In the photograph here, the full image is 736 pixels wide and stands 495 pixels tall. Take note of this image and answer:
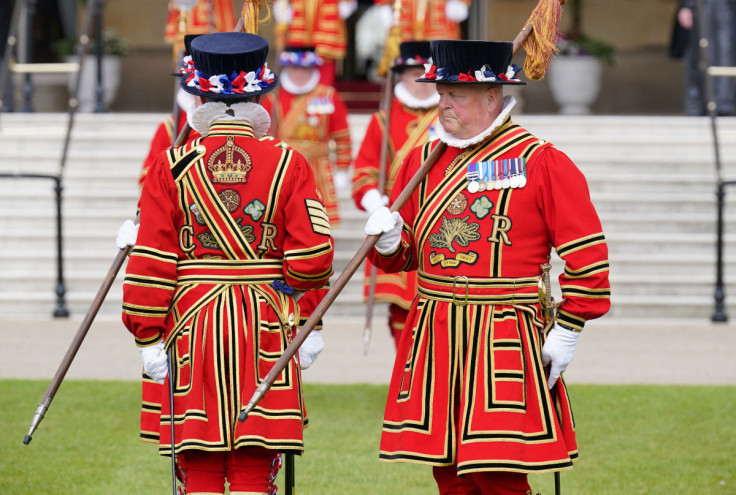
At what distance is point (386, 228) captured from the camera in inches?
182

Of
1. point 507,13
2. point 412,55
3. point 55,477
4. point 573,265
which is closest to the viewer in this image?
point 573,265

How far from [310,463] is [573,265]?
8.77 ft

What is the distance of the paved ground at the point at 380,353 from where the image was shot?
8.70 metres

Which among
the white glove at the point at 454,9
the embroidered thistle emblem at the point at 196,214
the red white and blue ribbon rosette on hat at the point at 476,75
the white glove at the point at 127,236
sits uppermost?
the white glove at the point at 454,9

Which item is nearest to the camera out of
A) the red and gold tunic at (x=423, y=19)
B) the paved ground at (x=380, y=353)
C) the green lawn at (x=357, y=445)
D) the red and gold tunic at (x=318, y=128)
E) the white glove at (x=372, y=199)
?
the green lawn at (x=357, y=445)

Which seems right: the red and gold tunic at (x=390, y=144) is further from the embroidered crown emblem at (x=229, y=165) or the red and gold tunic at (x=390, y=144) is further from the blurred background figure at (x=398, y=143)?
the embroidered crown emblem at (x=229, y=165)

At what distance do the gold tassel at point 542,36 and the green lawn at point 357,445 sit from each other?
2.34 meters

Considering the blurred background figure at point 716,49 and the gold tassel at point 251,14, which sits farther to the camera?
the blurred background figure at point 716,49

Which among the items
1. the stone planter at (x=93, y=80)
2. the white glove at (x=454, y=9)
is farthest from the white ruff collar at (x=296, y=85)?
the stone planter at (x=93, y=80)

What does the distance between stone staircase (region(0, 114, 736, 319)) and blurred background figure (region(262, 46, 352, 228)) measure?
42.5 inches

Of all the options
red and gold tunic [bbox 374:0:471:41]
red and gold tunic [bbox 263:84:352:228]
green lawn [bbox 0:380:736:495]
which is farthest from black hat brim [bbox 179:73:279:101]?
red and gold tunic [bbox 374:0:471:41]

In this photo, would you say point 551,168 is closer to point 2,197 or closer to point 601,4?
point 2,197

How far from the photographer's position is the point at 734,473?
21.4ft

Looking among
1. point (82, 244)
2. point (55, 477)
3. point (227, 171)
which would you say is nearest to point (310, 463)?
point (55, 477)
